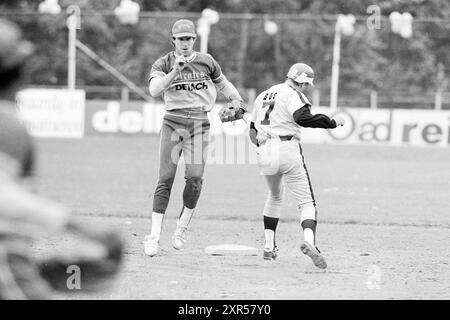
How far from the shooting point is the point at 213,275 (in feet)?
30.1

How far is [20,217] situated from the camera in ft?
13.4

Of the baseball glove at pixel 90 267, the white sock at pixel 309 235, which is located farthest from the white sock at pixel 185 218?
the baseball glove at pixel 90 267

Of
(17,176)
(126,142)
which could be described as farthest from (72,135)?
(17,176)

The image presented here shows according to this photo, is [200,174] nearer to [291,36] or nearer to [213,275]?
[213,275]

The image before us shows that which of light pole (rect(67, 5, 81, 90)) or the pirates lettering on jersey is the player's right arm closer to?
the pirates lettering on jersey

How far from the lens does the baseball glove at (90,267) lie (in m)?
4.39

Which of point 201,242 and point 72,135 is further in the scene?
point 72,135

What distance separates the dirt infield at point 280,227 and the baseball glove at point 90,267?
1159 millimetres

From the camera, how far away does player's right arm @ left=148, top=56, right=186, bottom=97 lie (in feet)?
32.7

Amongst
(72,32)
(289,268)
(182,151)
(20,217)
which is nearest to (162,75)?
(182,151)

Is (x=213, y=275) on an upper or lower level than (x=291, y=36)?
lower

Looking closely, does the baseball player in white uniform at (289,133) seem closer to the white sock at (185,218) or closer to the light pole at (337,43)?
the white sock at (185,218)
